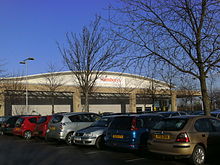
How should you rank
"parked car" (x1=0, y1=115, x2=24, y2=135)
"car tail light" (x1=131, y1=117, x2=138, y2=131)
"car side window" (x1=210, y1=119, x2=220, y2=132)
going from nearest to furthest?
1. "car side window" (x1=210, y1=119, x2=220, y2=132)
2. "car tail light" (x1=131, y1=117, x2=138, y2=131)
3. "parked car" (x1=0, y1=115, x2=24, y2=135)

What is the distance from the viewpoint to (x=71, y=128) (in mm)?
13461

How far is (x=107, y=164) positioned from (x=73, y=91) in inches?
1441

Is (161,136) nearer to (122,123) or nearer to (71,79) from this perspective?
(122,123)

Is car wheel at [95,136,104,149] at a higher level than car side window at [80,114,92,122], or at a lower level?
lower

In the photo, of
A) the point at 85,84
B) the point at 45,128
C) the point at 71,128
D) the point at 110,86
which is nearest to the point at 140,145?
the point at 71,128

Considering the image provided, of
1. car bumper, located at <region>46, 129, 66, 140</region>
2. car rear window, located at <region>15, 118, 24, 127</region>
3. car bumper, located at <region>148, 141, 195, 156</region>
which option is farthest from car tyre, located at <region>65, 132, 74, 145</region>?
car bumper, located at <region>148, 141, 195, 156</region>

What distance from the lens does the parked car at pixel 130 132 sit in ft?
31.9

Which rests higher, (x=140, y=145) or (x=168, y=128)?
(x=168, y=128)

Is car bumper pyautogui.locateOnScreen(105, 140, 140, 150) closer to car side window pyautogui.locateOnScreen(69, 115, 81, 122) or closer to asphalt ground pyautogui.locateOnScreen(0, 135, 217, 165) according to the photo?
asphalt ground pyautogui.locateOnScreen(0, 135, 217, 165)

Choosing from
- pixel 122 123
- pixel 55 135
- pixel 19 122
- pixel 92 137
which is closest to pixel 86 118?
pixel 55 135

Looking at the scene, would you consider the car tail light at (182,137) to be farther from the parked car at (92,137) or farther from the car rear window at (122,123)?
the parked car at (92,137)

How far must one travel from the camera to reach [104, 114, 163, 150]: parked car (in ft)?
31.9

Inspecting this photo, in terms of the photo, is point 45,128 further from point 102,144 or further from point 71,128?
point 102,144

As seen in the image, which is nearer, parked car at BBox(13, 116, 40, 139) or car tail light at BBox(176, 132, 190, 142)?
car tail light at BBox(176, 132, 190, 142)
